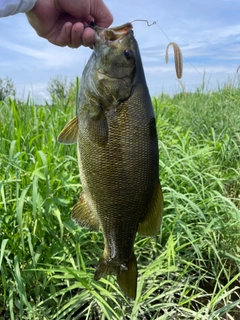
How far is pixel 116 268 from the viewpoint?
148cm

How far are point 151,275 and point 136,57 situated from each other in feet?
4.44

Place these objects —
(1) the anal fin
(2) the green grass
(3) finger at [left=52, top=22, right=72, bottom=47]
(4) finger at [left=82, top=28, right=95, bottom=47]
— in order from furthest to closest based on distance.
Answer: (2) the green grass < (3) finger at [left=52, top=22, right=72, bottom=47] < (4) finger at [left=82, top=28, right=95, bottom=47] < (1) the anal fin

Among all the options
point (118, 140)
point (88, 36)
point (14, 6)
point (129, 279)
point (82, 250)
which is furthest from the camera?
point (82, 250)

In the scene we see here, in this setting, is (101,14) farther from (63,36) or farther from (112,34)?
(112,34)

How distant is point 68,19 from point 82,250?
4.31 ft

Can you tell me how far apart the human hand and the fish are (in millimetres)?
240

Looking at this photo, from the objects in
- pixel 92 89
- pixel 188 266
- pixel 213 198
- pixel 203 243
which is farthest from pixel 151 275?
pixel 92 89

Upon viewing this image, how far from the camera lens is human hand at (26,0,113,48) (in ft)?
5.34

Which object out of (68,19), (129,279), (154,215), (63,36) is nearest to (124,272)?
(129,279)

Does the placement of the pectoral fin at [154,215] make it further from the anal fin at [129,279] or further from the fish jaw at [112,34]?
the fish jaw at [112,34]

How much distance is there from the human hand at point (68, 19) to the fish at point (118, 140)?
0.24 meters

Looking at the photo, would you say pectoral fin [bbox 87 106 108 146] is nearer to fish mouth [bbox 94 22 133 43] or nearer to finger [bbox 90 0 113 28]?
fish mouth [bbox 94 22 133 43]

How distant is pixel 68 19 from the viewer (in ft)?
6.10

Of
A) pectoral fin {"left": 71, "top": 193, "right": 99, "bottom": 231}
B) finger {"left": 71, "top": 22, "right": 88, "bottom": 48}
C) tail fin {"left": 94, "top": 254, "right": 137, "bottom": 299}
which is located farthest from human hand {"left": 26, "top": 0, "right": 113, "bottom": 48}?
tail fin {"left": 94, "top": 254, "right": 137, "bottom": 299}
